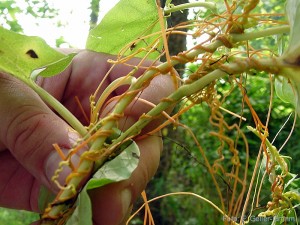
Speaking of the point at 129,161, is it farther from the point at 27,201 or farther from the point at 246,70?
the point at 27,201

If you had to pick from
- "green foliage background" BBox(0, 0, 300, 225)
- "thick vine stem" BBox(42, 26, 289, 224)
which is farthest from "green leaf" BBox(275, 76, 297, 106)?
"green foliage background" BBox(0, 0, 300, 225)

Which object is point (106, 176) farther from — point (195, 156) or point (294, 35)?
point (195, 156)

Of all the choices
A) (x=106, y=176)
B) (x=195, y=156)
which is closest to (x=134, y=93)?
(x=106, y=176)

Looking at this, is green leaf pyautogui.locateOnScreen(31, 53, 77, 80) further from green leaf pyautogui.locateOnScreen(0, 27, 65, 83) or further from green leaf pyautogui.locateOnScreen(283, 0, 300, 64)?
green leaf pyautogui.locateOnScreen(283, 0, 300, 64)

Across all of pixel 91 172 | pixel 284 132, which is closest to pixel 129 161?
pixel 91 172

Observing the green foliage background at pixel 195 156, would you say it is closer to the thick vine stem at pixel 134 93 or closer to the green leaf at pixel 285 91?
the green leaf at pixel 285 91

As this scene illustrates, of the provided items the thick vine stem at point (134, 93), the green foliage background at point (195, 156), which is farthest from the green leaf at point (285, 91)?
the green foliage background at point (195, 156)
